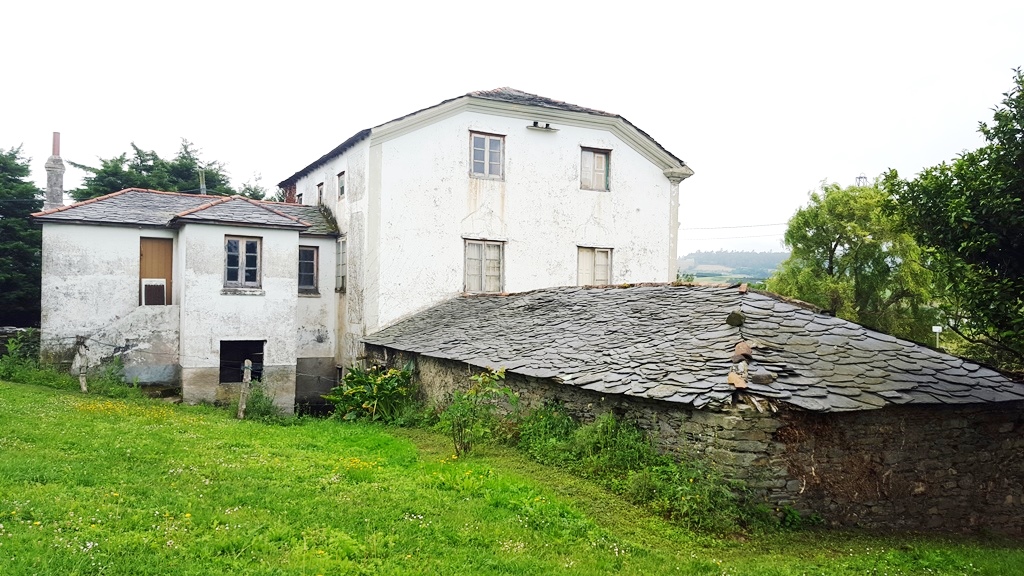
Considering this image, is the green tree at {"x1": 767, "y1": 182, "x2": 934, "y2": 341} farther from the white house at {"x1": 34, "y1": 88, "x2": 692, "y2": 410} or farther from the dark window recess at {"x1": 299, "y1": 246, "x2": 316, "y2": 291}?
the dark window recess at {"x1": 299, "y1": 246, "x2": 316, "y2": 291}

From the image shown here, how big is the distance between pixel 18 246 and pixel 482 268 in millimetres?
18160

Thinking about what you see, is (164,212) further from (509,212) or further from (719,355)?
(719,355)

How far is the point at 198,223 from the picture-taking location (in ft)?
56.0

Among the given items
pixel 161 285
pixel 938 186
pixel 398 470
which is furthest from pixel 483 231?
pixel 938 186

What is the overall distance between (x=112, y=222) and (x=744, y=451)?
16.9 metres

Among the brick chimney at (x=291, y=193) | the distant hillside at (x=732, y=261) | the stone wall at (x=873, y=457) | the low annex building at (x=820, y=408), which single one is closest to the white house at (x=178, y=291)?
the brick chimney at (x=291, y=193)

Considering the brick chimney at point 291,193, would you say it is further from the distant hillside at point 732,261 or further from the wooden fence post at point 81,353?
the distant hillside at point 732,261

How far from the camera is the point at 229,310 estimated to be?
17.5 meters

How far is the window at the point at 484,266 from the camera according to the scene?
20.5 m

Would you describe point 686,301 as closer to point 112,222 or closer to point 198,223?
point 198,223

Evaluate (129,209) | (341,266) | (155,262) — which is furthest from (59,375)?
(341,266)

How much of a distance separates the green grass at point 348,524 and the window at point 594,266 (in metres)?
11.9

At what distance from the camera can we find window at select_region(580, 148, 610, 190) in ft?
71.2

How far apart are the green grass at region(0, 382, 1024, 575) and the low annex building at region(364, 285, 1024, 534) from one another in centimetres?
56
